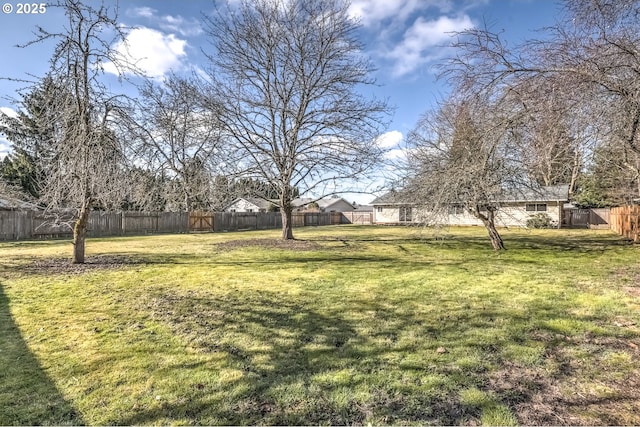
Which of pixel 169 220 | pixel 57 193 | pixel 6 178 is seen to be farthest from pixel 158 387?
pixel 6 178

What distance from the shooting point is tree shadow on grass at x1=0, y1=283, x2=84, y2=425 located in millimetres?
2355

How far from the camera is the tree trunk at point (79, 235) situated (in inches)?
314

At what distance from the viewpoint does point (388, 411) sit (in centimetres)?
240

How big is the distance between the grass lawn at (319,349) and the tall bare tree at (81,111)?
1.87 meters

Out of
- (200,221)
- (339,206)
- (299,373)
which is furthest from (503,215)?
(339,206)

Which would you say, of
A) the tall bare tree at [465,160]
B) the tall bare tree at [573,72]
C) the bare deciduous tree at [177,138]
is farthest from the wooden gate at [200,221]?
the tall bare tree at [573,72]

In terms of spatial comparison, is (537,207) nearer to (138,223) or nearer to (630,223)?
(630,223)

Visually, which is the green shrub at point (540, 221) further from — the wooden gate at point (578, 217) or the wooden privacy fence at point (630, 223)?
the wooden privacy fence at point (630, 223)

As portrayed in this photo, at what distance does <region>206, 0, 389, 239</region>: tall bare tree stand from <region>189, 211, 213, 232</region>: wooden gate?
11621mm

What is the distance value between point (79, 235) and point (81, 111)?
287cm

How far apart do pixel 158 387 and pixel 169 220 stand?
21118 mm

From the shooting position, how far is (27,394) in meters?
2.65

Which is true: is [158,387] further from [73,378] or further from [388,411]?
[388,411]

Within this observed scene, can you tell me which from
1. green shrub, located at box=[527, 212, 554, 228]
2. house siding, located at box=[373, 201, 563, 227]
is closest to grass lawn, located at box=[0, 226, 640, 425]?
house siding, located at box=[373, 201, 563, 227]
